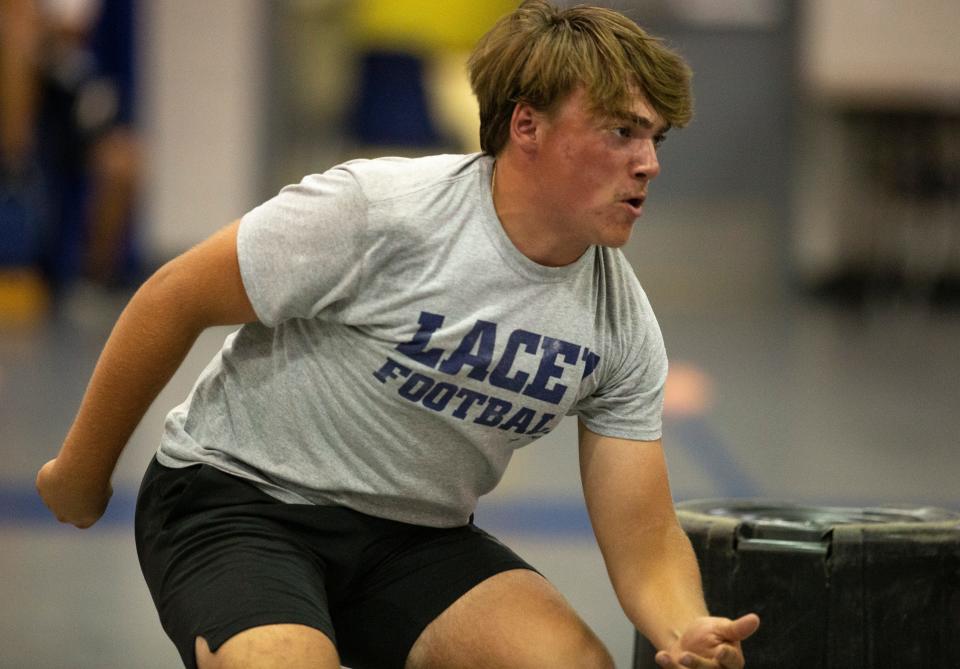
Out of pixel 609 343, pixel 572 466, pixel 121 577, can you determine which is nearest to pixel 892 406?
pixel 572 466

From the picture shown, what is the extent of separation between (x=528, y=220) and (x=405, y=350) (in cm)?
23

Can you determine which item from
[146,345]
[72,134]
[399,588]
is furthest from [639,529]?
[72,134]

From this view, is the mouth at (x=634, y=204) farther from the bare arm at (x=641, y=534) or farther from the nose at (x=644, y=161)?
the bare arm at (x=641, y=534)

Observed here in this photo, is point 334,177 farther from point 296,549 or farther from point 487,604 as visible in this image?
point 487,604

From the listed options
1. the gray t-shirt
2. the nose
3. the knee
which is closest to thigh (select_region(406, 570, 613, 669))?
the knee

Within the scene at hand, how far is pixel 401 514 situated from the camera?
1.96m

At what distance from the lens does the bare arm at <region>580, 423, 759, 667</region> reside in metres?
1.87

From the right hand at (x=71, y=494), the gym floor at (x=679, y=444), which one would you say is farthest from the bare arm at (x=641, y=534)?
the gym floor at (x=679, y=444)

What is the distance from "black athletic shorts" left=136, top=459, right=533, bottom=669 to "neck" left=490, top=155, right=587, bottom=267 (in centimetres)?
43

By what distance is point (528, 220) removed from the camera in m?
1.84

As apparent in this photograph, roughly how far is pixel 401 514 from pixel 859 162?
7.24 meters

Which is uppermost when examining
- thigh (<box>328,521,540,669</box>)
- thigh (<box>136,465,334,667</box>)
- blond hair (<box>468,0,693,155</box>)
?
blond hair (<box>468,0,693,155</box>)

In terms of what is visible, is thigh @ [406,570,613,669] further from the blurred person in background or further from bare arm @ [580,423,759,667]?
the blurred person in background

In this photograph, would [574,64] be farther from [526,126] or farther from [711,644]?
[711,644]
